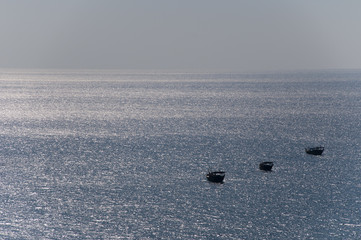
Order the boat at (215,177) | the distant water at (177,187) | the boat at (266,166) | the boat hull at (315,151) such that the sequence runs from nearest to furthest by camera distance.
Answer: the distant water at (177,187)
the boat at (215,177)
the boat at (266,166)
the boat hull at (315,151)

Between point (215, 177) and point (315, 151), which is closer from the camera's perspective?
point (215, 177)

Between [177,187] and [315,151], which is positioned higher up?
[315,151]

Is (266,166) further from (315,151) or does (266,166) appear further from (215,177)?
(315,151)

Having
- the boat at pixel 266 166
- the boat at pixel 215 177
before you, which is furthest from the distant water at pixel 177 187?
the boat at pixel 266 166

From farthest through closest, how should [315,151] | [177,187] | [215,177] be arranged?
[315,151] < [215,177] < [177,187]

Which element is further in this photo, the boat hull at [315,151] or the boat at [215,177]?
the boat hull at [315,151]

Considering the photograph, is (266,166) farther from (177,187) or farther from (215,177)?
(177,187)

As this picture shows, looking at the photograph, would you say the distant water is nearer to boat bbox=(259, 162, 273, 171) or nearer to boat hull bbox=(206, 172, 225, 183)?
boat hull bbox=(206, 172, 225, 183)

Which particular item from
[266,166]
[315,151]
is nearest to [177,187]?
[266,166]

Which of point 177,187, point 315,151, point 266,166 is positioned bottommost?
point 177,187

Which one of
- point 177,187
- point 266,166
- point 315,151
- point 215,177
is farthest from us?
point 315,151

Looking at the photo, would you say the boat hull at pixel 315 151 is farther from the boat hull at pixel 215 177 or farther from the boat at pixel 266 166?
the boat hull at pixel 215 177

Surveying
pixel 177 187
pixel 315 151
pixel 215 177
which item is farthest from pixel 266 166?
pixel 177 187

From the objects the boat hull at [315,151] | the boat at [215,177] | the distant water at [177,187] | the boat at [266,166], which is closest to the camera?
the distant water at [177,187]
